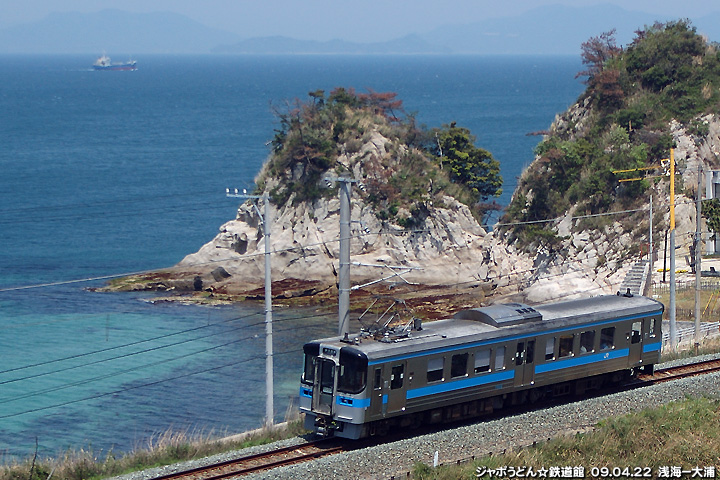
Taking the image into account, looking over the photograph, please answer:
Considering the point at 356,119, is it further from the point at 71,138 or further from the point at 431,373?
the point at 71,138

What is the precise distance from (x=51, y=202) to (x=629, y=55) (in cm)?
5116

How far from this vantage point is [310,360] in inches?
958

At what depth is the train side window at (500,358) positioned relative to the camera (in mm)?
25625

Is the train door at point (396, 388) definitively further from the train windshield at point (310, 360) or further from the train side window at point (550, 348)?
the train side window at point (550, 348)

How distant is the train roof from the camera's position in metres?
23.9

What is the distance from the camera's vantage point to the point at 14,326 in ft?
167

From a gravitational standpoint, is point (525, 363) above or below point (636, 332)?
below

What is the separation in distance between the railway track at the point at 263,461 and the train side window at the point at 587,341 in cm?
767

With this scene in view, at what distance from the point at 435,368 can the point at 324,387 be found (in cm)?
271

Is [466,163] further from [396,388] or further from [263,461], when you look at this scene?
[263,461]

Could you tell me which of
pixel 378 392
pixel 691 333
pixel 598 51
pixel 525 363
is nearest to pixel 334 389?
pixel 378 392

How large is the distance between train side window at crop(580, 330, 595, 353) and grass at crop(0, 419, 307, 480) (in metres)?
7.88

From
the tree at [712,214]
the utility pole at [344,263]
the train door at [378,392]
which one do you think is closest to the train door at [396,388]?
the train door at [378,392]

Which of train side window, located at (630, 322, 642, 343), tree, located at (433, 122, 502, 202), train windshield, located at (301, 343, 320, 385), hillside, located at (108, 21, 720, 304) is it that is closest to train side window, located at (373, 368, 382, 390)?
train windshield, located at (301, 343, 320, 385)
